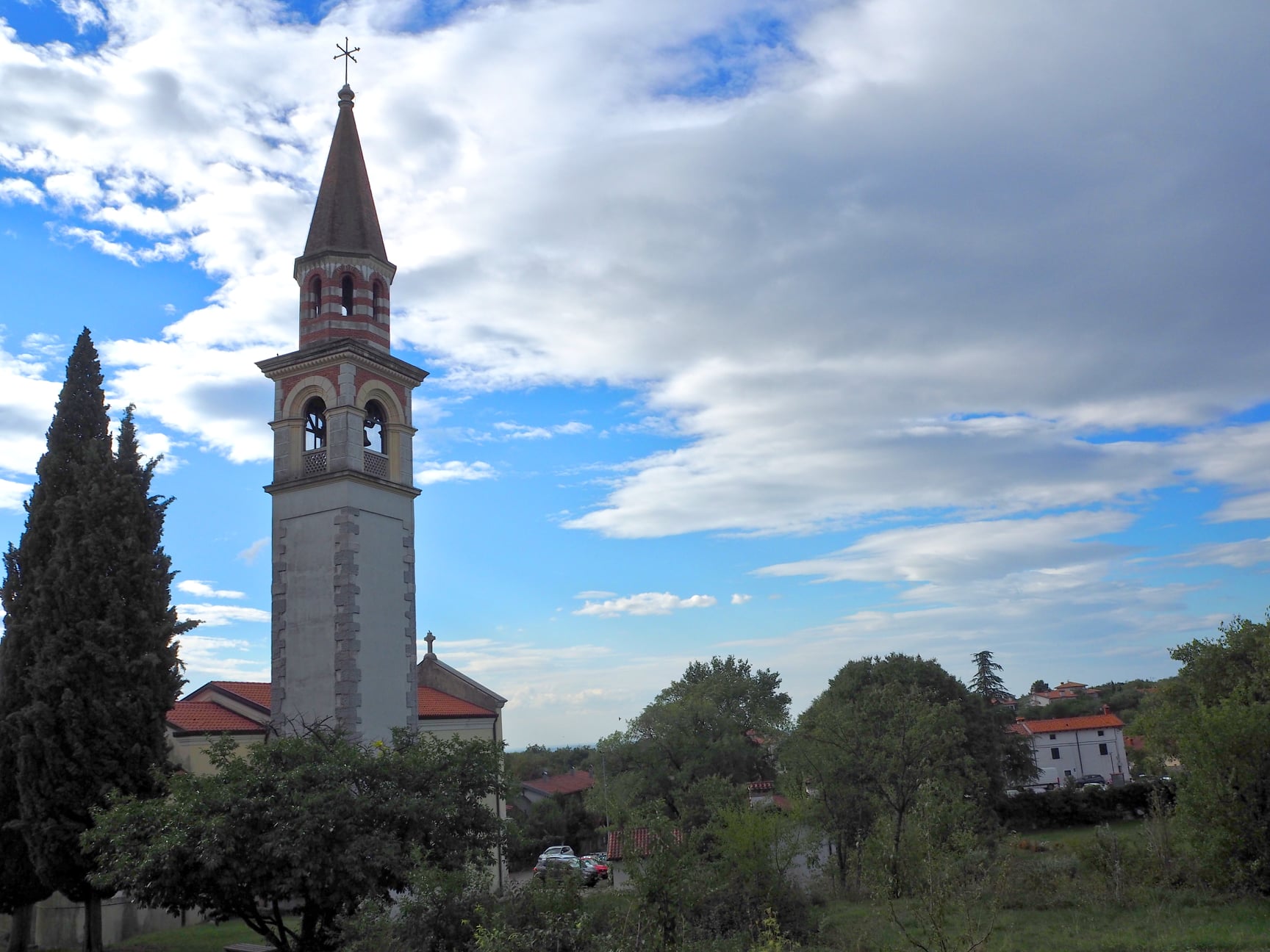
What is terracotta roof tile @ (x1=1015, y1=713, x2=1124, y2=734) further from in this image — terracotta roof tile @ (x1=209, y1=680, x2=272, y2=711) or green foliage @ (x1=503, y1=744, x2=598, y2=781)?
terracotta roof tile @ (x1=209, y1=680, x2=272, y2=711)

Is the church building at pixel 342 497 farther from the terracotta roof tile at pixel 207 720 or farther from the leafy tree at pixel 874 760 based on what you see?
the leafy tree at pixel 874 760

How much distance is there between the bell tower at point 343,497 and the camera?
830 inches

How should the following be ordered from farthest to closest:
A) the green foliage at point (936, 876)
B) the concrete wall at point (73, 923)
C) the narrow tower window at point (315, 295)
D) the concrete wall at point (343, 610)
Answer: the narrow tower window at point (315, 295)
the concrete wall at point (73, 923)
the concrete wall at point (343, 610)
the green foliage at point (936, 876)

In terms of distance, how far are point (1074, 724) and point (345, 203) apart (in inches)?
3019

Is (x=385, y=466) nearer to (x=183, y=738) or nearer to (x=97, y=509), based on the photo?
(x=97, y=509)

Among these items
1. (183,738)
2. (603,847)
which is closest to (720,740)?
(603,847)

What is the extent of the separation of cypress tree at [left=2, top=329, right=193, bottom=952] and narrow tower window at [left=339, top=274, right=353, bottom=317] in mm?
5936

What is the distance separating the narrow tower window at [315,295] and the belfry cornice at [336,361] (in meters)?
1.19

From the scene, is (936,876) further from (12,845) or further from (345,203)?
(345,203)

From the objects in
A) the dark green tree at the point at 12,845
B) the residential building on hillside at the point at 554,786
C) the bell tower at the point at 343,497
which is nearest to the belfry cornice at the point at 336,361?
the bell tower at the point at 343,497

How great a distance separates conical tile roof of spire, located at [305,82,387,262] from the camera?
24.2 meters

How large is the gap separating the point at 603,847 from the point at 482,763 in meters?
31.2

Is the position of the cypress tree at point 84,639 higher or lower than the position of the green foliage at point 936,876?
higher

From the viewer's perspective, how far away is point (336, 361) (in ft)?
74.3
